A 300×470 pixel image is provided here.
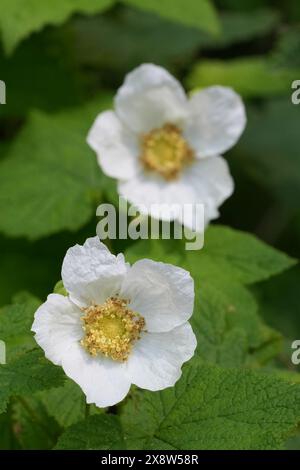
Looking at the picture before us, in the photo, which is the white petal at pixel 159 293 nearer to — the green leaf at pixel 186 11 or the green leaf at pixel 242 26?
the green leaf at pixel 186 11

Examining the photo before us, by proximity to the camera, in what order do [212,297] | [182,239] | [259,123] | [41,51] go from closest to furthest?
1. [212,297]
2. [182,239]
3. [41,51]
4. [259,123]

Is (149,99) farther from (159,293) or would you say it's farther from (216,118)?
(159,293)

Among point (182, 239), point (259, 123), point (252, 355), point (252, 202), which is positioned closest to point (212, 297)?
point (252, 355)

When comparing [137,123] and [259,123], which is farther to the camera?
[259,123]

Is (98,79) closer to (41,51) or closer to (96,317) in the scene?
(41,51)

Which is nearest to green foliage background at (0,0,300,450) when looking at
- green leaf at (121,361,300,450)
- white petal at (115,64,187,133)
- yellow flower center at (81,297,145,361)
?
green leaf at (121,361,300,450)

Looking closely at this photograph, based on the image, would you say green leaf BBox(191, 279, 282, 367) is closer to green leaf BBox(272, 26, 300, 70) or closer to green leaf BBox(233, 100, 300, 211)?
green leaf BBox(272, 26, 300, 70)
